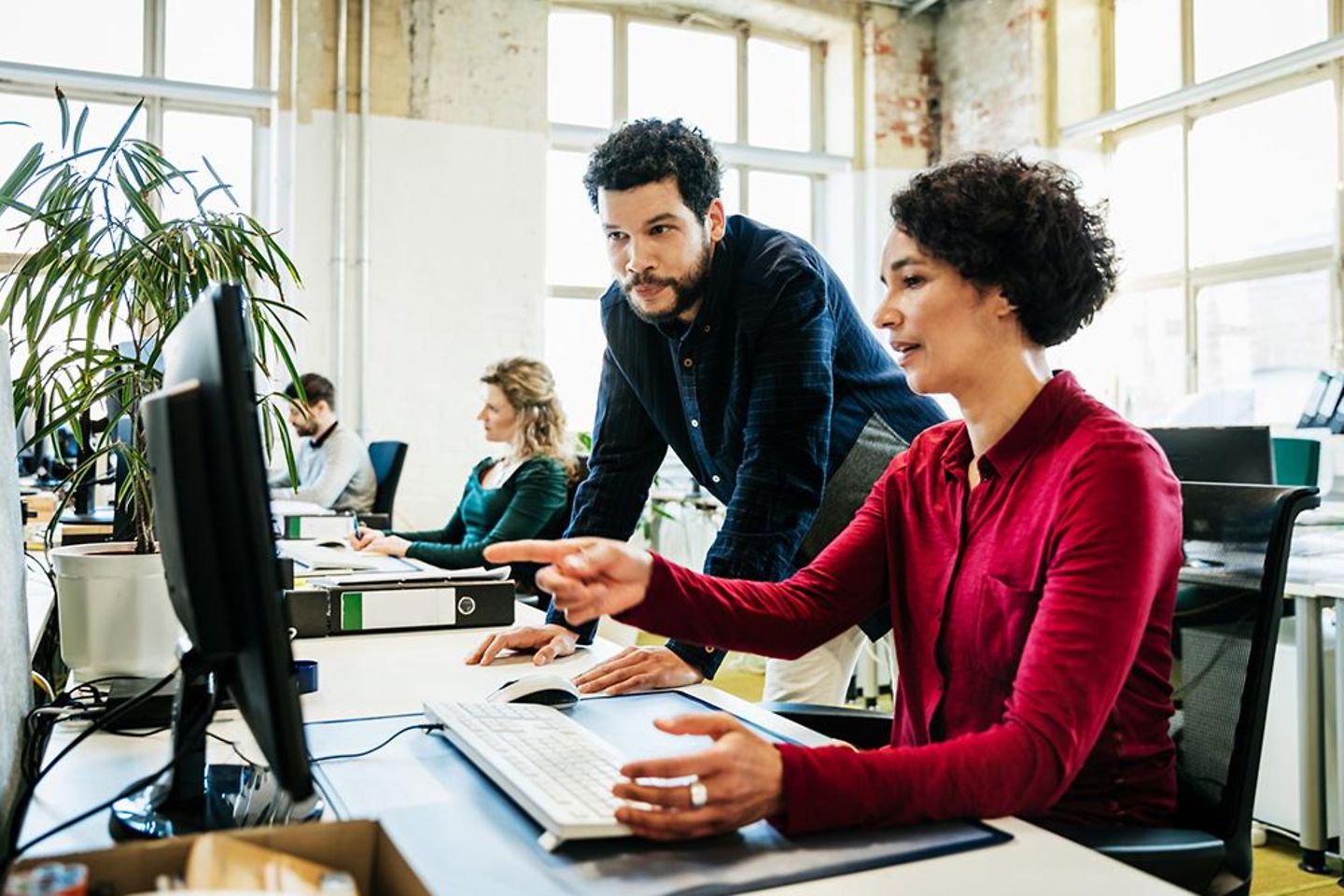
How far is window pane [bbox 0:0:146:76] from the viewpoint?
5.47m

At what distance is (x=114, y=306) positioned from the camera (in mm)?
1475

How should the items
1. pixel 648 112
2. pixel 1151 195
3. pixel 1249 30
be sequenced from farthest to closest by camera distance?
pixel 648 112, pixel 1151 195, pixel 1249 30

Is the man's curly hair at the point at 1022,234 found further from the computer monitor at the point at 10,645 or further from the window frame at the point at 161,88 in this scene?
the window frame at the point at 161,88

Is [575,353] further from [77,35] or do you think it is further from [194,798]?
[194,798]

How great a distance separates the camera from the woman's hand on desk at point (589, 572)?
1124 mm

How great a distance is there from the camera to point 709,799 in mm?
809

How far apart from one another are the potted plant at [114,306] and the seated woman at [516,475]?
158 cm

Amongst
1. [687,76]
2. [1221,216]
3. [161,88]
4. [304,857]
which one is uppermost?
[687,76]

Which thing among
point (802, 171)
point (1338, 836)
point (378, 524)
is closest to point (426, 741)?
point (1338, 836)

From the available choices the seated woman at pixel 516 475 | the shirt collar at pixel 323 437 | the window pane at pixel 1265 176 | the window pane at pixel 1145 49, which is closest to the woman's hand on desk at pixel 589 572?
the seated woman at pixel 516 475

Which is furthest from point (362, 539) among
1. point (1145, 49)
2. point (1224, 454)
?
point (1145, 49)

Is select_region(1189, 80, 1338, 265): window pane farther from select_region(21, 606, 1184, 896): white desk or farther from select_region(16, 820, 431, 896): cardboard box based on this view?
select_region(16, 820, 431, 896): cardboard box

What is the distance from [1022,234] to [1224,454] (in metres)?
1.88

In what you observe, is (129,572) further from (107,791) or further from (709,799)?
(709,799)
